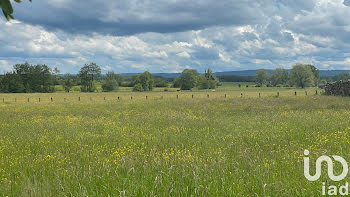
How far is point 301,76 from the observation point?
129m

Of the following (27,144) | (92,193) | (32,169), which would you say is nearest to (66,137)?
(27,144)

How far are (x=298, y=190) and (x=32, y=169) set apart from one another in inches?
233

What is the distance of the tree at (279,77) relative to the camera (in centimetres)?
16862

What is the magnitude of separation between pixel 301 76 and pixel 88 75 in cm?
9754

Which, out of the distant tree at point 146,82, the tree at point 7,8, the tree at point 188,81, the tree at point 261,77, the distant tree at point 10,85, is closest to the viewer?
the tree at point 7,8

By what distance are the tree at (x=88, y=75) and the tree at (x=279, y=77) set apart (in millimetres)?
104780

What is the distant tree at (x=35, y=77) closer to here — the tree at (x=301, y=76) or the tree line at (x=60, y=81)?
the tree line at (x=60, y=81)

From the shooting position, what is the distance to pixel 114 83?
12731 cm

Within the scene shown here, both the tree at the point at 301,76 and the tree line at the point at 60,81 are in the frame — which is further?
the tree at the point at 301,76

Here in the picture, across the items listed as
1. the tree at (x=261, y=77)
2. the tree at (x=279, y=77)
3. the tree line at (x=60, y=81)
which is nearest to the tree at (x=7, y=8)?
the tree line at (x=60, y=81)

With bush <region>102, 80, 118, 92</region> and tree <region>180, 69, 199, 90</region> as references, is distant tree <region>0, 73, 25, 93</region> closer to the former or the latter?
bush <region>102, 80, 118, 92</region>

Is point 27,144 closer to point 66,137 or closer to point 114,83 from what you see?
point 66,137

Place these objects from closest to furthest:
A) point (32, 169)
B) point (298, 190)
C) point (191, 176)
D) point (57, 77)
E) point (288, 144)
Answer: point (298, 190), point (191, 176), point (32, 169), point (288, 144), point (57, 77)

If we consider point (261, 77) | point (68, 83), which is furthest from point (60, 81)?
point (261, 77)
